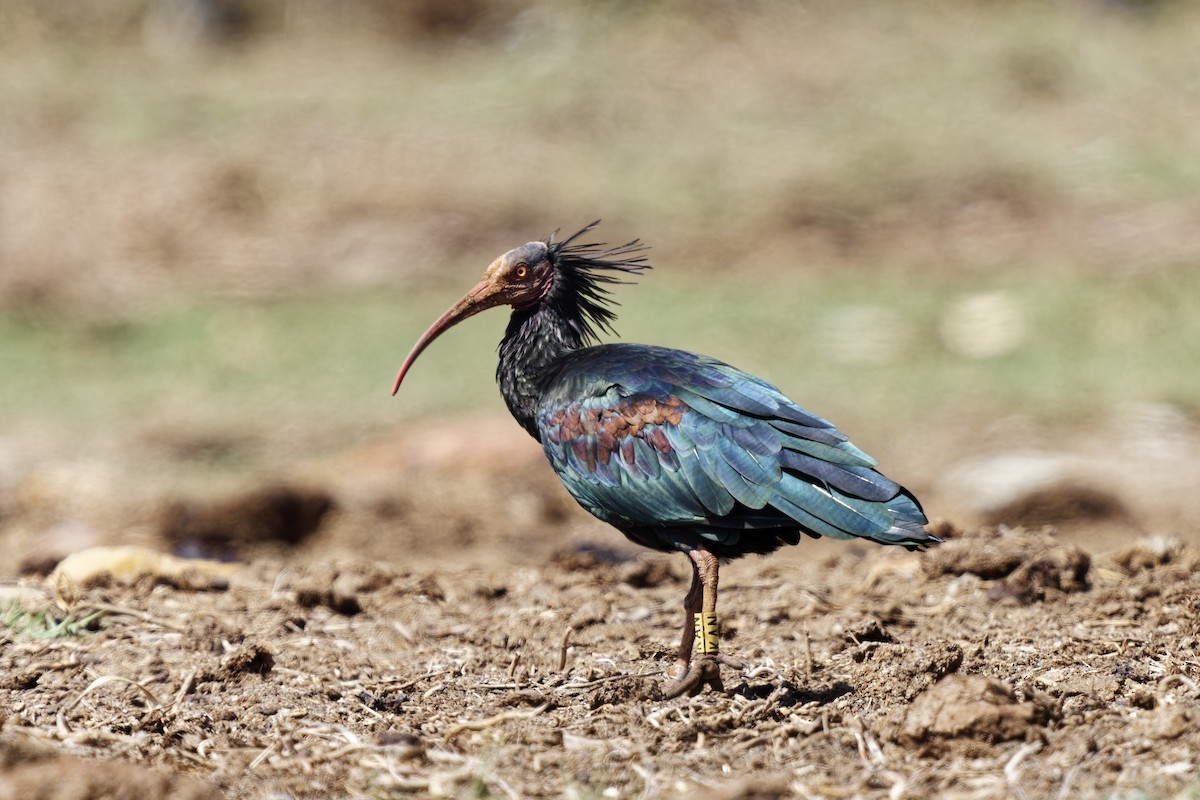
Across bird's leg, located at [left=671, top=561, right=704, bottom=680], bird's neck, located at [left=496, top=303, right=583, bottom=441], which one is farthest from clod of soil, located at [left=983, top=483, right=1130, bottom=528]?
bird's leg, located at [left=671, top=561, right=704, bottom=680]

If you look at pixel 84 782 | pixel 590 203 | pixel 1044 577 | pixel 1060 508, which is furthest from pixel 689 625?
pixel 590 203

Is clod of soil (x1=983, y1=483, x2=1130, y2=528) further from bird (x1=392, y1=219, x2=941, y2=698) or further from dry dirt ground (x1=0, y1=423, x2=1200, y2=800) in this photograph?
bird (x1=392, y1=219, x2=941, y2=698)

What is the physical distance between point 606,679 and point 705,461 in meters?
0.79

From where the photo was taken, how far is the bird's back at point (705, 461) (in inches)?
180

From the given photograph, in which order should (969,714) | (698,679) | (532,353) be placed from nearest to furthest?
(969,714), (698,679), (532,353)

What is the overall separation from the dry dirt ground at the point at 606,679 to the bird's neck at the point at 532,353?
862 mm

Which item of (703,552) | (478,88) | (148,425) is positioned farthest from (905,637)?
(478,88)

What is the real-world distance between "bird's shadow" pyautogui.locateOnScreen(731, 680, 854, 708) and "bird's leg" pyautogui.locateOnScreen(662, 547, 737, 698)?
0.10 metres

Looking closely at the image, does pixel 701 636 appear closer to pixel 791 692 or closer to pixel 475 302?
pixel 791 692

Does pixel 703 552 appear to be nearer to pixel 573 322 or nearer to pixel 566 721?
pixel 566 721

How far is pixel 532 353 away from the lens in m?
5.46

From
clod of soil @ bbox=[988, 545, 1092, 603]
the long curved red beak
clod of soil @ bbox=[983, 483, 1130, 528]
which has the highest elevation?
clod of soil @ bbox=[983, 483, 1130, 528]

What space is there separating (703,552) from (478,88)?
14.1 metres

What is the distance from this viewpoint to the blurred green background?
475 inches
